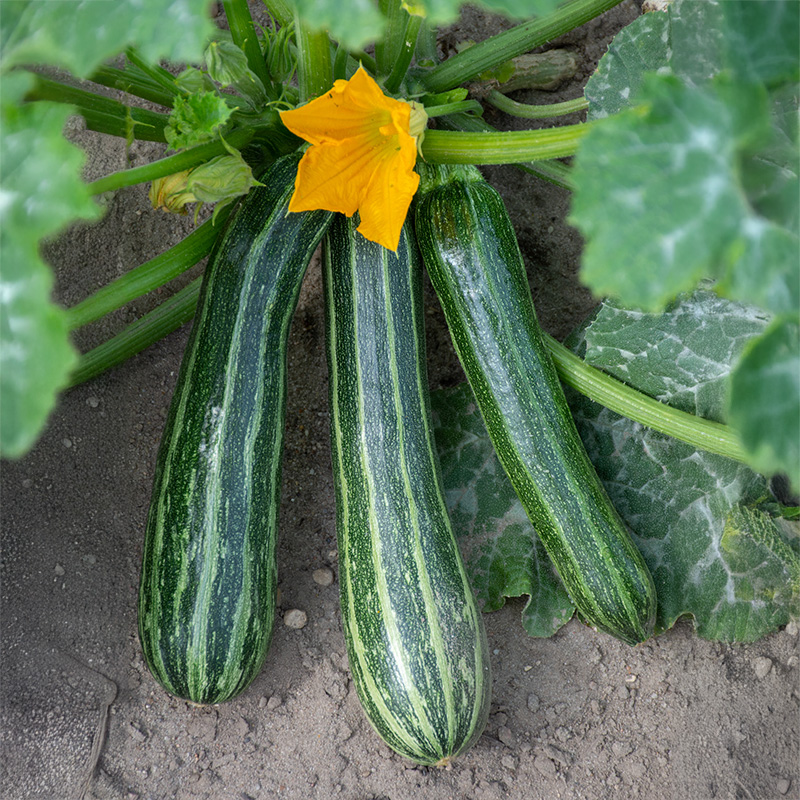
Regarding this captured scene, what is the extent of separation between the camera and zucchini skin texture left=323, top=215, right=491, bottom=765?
1812 millimetres

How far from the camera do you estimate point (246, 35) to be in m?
1.85

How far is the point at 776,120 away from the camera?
1.55m

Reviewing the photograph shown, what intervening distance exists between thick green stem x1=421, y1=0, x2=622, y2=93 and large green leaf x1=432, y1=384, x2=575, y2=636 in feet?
2.76

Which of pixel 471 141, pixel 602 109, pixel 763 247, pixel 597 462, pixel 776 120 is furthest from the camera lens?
pixel 597 462

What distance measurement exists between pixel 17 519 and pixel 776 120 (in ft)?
7.00

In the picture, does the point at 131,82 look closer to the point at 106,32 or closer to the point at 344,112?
the point at 344,112

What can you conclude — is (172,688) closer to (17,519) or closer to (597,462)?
(17,519)

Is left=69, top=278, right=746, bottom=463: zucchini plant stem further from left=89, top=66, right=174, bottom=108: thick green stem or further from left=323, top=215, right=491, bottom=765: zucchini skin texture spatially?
left=89, top=66, right=174, bottom=108: thick green stem

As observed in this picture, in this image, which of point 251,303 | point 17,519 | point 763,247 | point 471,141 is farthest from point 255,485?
point 763,247

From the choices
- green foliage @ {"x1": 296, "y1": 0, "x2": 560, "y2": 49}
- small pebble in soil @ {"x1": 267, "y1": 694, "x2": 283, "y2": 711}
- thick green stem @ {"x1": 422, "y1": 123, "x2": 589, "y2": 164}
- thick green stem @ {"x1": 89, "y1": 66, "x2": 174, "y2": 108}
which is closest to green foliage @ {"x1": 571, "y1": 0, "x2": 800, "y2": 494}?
green foliage @ {"x1": 296, "y1": 0, "x2": 560, "y2": 49}

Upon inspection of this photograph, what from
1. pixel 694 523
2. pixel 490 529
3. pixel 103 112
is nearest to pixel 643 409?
pixel 694 523

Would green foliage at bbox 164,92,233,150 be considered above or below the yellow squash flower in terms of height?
above

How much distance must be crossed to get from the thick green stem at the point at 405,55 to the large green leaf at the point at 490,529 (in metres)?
0.84

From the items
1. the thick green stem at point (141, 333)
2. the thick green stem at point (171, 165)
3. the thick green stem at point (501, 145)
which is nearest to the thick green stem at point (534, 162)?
the thick green stem at point (501, 145)
